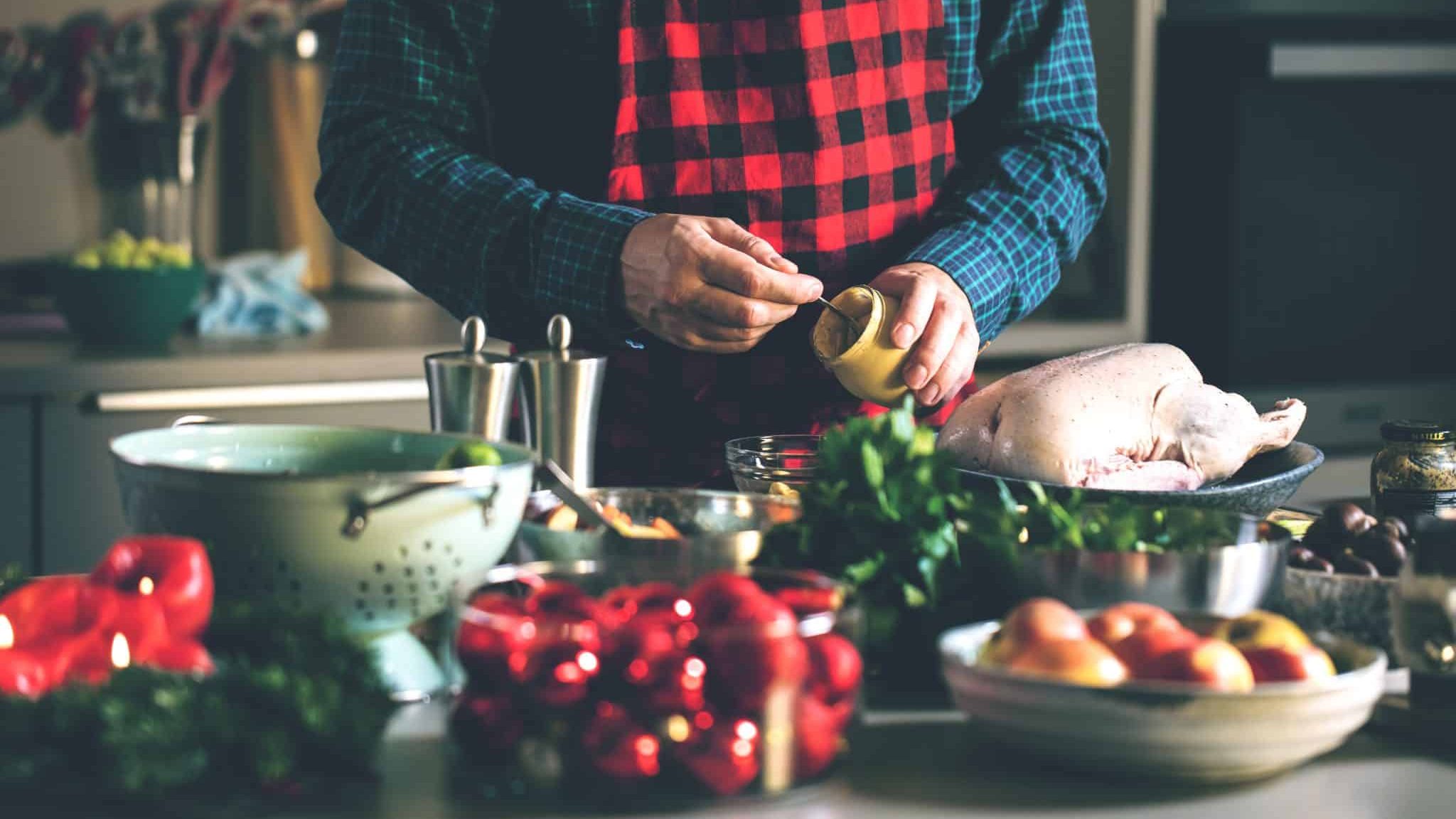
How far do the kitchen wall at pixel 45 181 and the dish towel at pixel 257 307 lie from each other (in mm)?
368

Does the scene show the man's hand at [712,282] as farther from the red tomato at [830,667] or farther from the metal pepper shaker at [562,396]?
the red tomato at [830,667]

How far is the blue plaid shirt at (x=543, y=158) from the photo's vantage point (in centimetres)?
135

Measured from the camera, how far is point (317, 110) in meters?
2.77

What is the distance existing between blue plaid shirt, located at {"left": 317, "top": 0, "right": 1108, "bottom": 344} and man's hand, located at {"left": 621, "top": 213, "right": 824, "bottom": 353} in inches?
2.2

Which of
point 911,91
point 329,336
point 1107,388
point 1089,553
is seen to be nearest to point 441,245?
point 911,91

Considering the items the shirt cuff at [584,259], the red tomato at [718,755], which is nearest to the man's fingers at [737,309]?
the shirt cuff at [584,259]

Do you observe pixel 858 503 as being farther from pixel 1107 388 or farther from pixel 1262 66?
pixel 1262 66

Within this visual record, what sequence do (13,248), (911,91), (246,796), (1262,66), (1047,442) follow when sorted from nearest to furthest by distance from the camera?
(246,796) → (1047,442) → (911,91) → (1262,66) → (13,248)

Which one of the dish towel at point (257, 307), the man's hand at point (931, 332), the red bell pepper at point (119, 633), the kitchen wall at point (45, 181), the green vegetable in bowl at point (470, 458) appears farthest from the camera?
the kitchen wall at point (45, 181)

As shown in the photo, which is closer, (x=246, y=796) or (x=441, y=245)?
(x=246, y=796)

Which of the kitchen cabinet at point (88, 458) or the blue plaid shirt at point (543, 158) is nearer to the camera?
the blue plaid shirt at point (543, 158)

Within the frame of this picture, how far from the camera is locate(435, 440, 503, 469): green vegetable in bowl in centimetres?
88

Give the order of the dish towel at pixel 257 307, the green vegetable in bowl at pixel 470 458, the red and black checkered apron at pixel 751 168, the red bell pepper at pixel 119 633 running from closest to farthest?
the red bell pepper at pixel 119 633 < the green vegetable in bowl at pixel 470 458 < the red and black checkered apron at pixel 751 168 < the dish towel at pixel 257 307

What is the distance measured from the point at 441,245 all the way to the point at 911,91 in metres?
0.45
